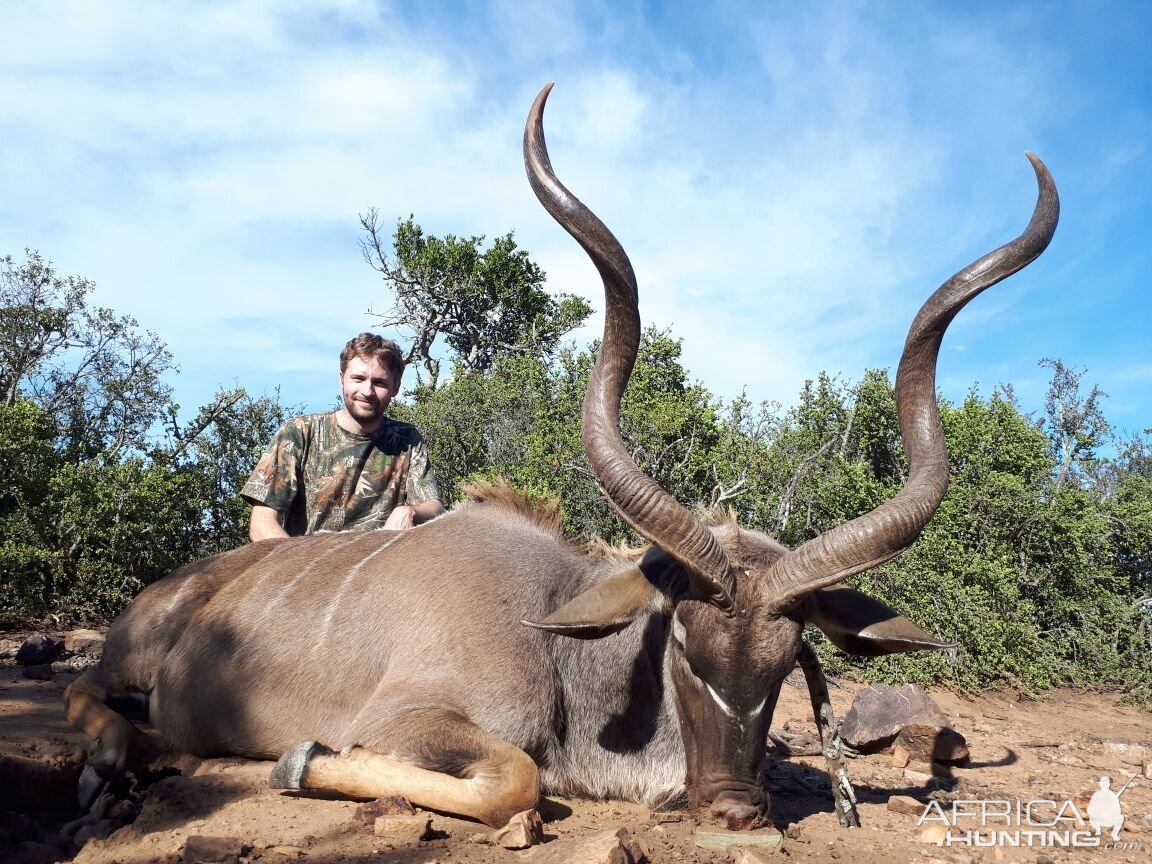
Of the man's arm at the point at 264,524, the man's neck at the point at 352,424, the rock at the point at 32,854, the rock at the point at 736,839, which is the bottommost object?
the rock at the point at 32,854

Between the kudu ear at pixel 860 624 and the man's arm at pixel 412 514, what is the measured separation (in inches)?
101

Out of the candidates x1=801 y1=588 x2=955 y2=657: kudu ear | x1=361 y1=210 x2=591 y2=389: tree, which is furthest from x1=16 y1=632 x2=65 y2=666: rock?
x1=361 y1=210 x2=591 y2=389: tree

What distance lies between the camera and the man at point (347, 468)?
5824mm

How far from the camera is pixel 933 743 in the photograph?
4.73 metres

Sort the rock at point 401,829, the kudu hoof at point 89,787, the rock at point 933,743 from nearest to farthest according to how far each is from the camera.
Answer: the rock at point 401,829, the kudu hoof at point 89,787, the rock at point 933,743

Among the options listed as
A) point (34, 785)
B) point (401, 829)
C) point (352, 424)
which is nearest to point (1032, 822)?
point (401, 829)

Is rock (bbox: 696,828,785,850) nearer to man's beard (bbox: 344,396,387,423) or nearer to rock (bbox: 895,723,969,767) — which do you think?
rock (bbox: 895,723,969,767)

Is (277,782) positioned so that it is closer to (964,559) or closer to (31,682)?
(31,682)

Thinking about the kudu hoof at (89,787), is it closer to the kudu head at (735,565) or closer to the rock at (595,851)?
the rock at (595,851)

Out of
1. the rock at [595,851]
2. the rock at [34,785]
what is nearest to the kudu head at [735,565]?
the rock at [595,851]

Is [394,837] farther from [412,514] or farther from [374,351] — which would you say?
[374,351]

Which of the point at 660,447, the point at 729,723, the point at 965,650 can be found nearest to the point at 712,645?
the point at 729,723

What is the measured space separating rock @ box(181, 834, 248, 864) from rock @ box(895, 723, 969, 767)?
3.41 metres

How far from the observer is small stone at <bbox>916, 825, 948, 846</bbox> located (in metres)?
3.41
